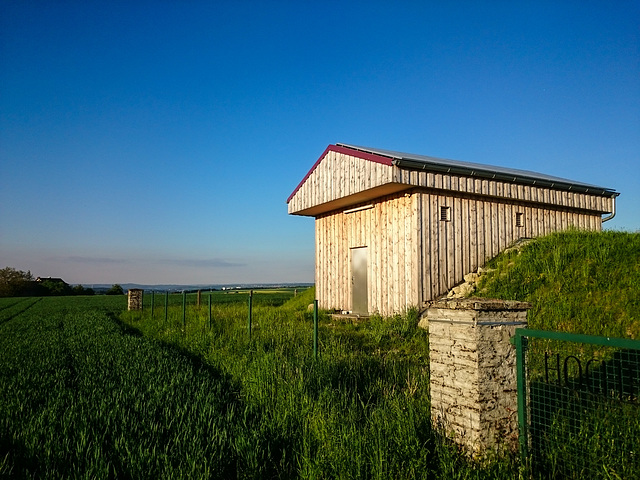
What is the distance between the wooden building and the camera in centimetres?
1361

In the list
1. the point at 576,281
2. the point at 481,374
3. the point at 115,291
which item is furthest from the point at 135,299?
the point at 115,291

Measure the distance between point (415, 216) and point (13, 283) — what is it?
74586mm

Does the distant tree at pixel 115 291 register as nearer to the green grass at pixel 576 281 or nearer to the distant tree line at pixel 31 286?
the distant tree line at pixel 31 286

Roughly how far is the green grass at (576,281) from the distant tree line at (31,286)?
2877 inches

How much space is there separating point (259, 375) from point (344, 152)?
10236 millimetres

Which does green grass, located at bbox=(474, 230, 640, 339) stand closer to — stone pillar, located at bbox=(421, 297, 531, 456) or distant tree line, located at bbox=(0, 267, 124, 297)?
stone pillar, located at bbox=(421, 297, 531, 456)

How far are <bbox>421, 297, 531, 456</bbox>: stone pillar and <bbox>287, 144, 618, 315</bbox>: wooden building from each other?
30.0 feet

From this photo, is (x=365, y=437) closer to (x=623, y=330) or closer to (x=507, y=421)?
(x=507, y=421)

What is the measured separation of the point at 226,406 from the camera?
5.79 m

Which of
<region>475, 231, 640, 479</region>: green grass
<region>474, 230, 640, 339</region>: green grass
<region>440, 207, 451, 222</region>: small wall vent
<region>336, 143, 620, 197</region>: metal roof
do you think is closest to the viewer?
<region>475, 231, 640, 479</region>: green grass

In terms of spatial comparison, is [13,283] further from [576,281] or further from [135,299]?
[576,281]

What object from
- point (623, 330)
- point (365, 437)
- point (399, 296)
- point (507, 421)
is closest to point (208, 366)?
point (365, 437)

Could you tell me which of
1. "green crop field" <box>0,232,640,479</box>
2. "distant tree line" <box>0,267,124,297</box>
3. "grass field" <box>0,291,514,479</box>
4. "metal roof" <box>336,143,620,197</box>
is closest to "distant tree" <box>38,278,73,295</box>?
"distant tree line" <box>0,267,124,297</box>

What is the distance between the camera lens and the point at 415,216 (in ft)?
44.6
